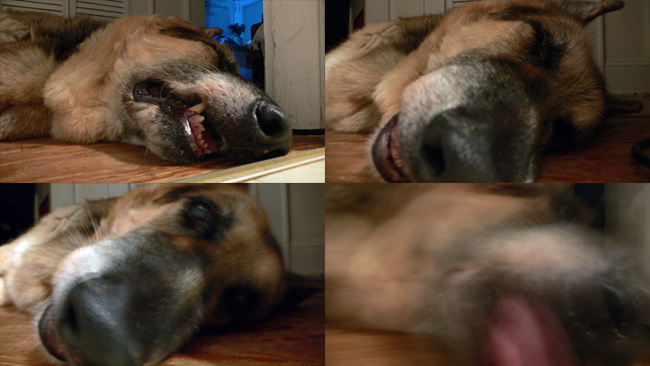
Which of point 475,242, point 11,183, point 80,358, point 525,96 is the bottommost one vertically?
point 80,358

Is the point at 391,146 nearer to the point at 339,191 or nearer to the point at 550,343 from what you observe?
the point at 339,191

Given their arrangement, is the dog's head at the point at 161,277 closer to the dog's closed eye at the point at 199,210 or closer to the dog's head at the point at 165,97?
the dog's closed eye at the point at 199,210

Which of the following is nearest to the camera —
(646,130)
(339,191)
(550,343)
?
(550,343)

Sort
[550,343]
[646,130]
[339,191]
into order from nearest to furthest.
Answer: [550,343] < [339,191] < [646,130]

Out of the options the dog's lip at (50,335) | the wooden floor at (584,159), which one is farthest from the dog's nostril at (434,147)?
the dog's lip at (50,335)

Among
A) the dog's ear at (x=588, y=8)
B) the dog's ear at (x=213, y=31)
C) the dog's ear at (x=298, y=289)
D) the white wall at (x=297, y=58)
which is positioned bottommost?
the dog's ear at (x=298, y=289)

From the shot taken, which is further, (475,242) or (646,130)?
(646,130)

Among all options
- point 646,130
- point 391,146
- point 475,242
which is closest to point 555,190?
point 475,242
